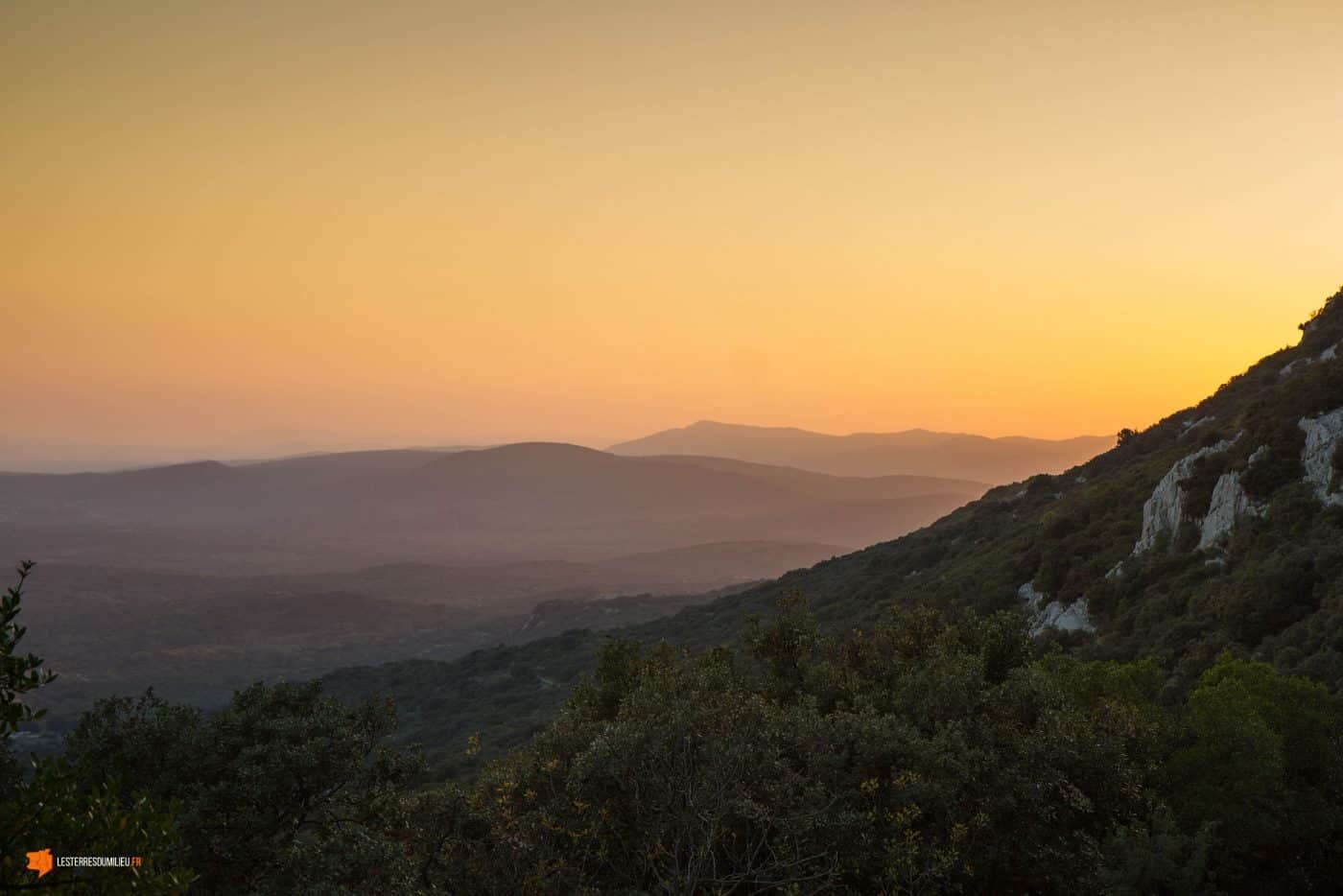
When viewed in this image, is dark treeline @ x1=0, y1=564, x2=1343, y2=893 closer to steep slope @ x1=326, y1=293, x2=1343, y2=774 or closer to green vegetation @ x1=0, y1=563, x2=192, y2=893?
green vegetation @ x1=0, y1=563, x2=192, y2=893

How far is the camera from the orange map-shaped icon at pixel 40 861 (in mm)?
8219

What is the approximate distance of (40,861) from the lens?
826cm

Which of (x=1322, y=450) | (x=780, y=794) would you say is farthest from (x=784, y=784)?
(x=1322, y=450)

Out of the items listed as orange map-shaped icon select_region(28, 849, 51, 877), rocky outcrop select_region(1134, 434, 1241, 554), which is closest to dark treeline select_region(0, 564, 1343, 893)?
orange map-shaped icon select_region(28, 849, 51, 877)

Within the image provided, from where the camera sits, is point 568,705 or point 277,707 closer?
point 277,707

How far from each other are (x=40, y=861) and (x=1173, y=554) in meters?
43.1

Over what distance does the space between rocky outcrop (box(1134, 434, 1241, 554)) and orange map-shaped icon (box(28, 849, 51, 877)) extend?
146ft

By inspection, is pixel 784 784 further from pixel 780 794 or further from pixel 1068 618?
pixel 1068 618

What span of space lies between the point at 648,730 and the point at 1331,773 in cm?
1749

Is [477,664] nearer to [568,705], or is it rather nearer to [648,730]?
[568,705]

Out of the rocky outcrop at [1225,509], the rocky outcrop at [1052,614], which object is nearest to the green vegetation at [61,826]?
the rocky outcrop at [1052,614]

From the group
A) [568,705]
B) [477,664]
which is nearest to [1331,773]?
[568,705]

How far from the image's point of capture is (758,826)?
53.2 feet

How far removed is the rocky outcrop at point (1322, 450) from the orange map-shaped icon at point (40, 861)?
41793mm
